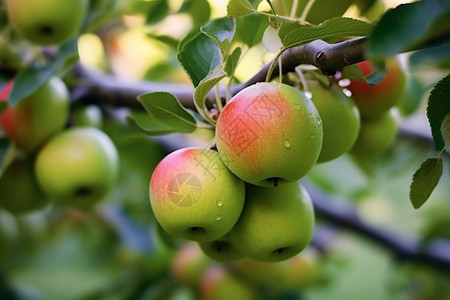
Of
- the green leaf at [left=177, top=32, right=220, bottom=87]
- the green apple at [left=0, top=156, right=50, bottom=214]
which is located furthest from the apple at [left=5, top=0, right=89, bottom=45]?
the green leaf at [left=177, top=32, right=220, bottom=87]

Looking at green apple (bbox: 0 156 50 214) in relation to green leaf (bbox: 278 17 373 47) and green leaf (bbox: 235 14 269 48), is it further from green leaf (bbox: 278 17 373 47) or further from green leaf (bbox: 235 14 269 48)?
green leaf (bbox: 278 17 373 47)

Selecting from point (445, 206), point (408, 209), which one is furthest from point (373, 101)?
point (408, 209)

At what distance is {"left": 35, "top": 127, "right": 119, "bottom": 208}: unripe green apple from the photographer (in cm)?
91

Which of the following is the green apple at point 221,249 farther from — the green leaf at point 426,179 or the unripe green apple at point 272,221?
the green leaf at point 426,179

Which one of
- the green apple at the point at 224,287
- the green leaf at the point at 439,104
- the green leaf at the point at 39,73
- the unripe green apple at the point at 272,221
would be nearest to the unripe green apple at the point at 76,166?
the green leaf at the point at 39,73

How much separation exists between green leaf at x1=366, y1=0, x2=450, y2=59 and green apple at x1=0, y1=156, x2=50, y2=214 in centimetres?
72

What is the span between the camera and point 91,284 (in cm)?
201

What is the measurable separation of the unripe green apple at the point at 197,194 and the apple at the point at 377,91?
0.28 m

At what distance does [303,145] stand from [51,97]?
1.75ft

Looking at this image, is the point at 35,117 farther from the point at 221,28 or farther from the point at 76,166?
the point at 221,28

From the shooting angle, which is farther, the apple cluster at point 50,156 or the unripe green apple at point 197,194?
the apple cluster at point 50,156

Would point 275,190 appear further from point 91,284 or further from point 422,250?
point 91,284

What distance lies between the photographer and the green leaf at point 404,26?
434mm

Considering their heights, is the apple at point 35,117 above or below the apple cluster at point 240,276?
above
